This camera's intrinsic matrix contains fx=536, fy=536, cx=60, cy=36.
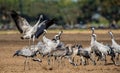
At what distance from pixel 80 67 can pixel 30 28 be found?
10.2m

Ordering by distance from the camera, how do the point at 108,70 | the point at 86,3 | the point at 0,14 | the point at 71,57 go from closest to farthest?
the point at 108,70 < the point at 71,57 < the point at 0,14 < the point at 86,3

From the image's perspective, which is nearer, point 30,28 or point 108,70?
point 108,70

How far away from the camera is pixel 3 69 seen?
70.0ft

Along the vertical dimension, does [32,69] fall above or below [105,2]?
below

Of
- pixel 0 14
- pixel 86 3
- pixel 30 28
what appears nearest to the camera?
pixel 30 28

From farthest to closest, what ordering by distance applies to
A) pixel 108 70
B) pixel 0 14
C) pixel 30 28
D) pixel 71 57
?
pixel 0 14, pixel 30 28, pixel 71 57, pixel 108 70

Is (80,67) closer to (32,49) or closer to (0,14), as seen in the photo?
(32,49)

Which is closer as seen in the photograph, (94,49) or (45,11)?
(94,49)

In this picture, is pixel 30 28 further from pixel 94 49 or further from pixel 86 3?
pixel 86 3

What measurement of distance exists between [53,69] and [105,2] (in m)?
102

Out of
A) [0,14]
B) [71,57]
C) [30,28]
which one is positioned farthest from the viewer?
[0,14]

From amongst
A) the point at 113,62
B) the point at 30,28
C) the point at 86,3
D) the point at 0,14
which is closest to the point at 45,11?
the point at 0,14

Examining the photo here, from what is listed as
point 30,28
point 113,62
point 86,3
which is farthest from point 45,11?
point 113,62

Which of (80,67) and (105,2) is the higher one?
(105,2)
